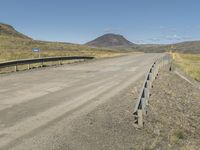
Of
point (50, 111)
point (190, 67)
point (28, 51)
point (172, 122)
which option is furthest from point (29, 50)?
point (172, 122)

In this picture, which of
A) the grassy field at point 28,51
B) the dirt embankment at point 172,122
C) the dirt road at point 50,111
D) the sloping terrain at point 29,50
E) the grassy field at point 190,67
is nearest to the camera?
the dirt road at point 50,111

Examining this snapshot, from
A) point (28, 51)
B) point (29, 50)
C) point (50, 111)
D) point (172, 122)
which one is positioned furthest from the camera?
point (29, 50)

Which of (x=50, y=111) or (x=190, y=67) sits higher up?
(x=50, y=111)

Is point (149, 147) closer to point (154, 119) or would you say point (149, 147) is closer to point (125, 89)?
point (154, 119)

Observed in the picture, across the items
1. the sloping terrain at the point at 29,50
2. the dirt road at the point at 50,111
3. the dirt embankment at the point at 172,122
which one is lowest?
the sloping terrain at the point at 29,50

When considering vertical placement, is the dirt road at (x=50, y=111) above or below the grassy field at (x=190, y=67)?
above

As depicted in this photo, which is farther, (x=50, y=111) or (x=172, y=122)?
(x=172, y=122)

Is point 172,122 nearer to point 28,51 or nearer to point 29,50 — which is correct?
Result: point 28,51

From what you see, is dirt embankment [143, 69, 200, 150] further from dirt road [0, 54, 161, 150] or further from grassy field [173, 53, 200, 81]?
grassy field [173, 53, 200, 81]

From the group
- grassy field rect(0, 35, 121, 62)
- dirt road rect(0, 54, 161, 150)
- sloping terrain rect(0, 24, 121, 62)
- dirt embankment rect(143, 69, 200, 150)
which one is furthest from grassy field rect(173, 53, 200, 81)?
dirt road rect(0, 54, 161, 150)

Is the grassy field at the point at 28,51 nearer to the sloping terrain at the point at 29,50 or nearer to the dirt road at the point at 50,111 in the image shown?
the sloping terrain at the point at 29,50

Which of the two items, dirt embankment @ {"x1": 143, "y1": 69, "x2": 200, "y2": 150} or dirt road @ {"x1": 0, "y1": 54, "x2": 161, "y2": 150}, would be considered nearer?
dirt road @ {"x1": 0, "y1": 54, "x2": 161, "y2": 150}

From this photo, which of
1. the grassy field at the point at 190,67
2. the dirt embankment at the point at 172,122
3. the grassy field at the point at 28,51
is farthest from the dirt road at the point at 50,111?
the grassy field at the point at 28,51

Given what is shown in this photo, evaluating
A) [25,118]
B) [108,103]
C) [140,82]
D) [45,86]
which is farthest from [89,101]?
[140,82]
